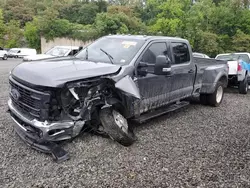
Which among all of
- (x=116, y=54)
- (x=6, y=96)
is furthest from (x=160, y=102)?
(x=6, y=96)

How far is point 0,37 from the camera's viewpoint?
42188 millimetres

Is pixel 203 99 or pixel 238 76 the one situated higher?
pixel 238 76

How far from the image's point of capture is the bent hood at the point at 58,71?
3.72 m

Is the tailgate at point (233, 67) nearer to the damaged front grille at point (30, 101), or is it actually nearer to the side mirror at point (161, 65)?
the side mirror at point (161, 65)

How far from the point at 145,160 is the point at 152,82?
1.66m

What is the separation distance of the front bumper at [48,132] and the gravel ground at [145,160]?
138 millimetres

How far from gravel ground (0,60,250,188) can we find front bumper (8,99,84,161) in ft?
0.45

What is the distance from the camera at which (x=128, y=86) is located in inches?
172

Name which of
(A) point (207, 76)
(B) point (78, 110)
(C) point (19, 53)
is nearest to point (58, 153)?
(B) point (78, 110)

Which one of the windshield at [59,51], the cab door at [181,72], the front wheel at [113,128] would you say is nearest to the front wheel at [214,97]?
the cab door at [181,72]

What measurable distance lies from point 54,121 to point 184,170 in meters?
1.97

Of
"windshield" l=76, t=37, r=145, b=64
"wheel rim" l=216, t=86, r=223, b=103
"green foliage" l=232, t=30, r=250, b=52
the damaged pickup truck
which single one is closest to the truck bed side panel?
"wheel rim" l=216, t=86, r=223, b=103

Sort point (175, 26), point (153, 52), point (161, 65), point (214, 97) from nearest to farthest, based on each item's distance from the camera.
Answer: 1. point (161, 65)
2. point (153, 52)
3. point (214, 97)
4. point (175, 26)

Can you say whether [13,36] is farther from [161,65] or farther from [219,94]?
[161,65]
